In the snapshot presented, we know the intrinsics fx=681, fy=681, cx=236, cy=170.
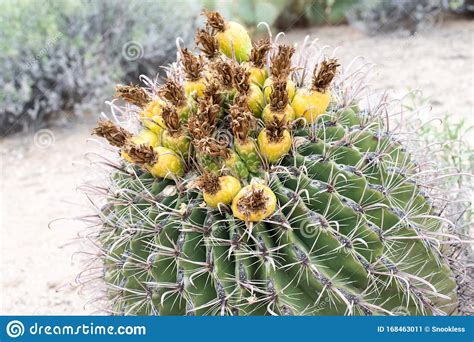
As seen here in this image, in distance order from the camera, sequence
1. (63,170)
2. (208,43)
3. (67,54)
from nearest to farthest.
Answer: (208,43)
(63,170)
(67,54)

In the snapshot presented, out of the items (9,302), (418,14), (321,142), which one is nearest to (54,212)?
(9,302)

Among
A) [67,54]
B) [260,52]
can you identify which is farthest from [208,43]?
[67,54]

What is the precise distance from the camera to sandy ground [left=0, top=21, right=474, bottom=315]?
163 inches

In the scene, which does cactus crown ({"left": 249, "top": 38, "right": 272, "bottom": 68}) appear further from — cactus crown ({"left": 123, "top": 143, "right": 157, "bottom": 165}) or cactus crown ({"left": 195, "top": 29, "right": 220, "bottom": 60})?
cactus crown ({"left": 123, "top": 143, "right": 157, "bottom": 165})

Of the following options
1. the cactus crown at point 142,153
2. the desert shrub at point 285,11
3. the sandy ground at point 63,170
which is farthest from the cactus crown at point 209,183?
the desert shrub at point 285,11

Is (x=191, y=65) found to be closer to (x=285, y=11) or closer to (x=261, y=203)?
(x=261, y=203)

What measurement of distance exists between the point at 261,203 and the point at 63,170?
4410 mm

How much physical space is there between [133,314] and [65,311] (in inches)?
63.7

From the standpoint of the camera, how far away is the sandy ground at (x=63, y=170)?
4.14 m

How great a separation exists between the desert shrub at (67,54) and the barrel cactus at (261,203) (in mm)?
4698

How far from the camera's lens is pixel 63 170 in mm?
6137

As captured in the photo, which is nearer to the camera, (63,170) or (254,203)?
(254,203)

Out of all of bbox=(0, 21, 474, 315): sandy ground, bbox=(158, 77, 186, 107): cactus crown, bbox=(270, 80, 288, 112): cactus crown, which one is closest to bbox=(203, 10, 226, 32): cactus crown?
bbox=(158, 77, 186, 107): cactus crown

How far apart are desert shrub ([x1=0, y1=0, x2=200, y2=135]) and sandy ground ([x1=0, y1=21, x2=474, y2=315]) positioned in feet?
1.05
